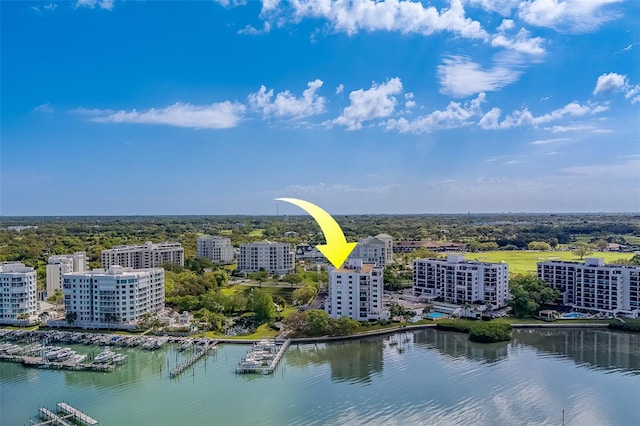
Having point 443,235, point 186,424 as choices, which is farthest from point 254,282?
point 443,235

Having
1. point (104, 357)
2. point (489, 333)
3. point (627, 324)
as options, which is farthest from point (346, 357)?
point (627, 324)

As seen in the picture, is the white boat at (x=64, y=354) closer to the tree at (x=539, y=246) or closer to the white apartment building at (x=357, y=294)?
the white apartment building at (x=357, y=294)

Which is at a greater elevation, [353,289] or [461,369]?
[353,289]

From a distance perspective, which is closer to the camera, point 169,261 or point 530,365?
point 530,365

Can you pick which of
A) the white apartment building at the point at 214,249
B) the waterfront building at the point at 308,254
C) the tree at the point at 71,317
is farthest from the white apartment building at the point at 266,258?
the tree at the point at 71,317

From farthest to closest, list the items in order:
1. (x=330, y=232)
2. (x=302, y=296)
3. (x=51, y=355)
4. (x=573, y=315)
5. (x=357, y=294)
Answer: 1. (x=302, y=296)
2. (x=573, y=315)
3. (x=357, y=294)
4. (x=51, y=355)
5. (x=330, y=232)

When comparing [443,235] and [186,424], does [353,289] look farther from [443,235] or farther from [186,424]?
[443,235]

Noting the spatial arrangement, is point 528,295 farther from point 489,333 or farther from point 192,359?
point 192,359
